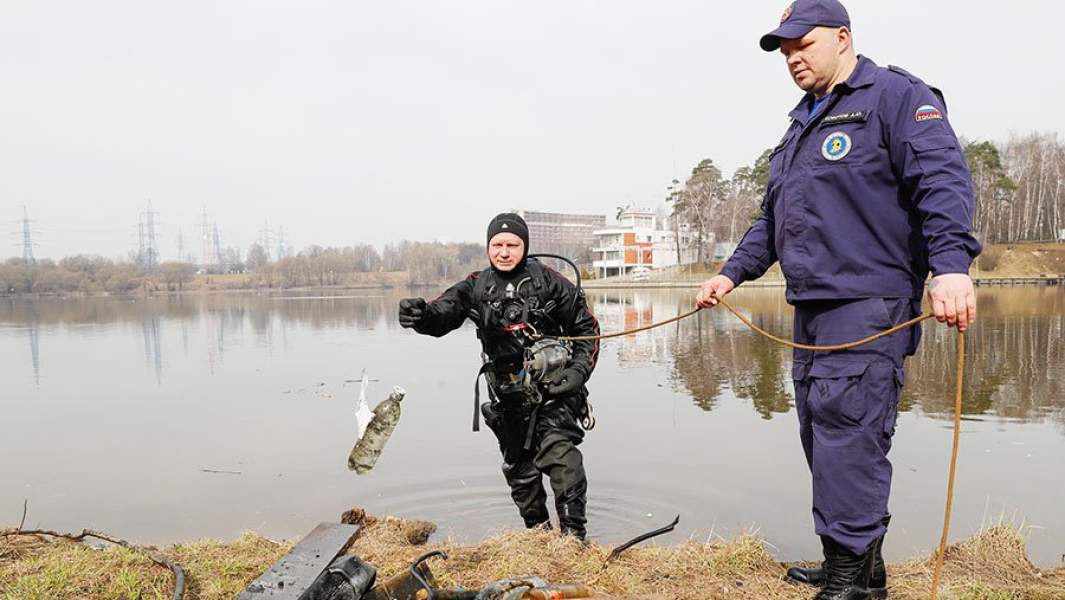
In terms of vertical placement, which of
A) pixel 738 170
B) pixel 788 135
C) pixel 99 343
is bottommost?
pixel 99 343

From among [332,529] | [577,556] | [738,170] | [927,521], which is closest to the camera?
[332,529]

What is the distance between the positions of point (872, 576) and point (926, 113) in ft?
6.19

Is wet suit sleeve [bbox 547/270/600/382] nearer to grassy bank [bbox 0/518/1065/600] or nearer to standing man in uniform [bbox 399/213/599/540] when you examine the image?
standing man in uniform [bbox 399/213/599/540]

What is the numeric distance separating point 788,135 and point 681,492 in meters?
3.95

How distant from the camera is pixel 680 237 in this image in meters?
77.2

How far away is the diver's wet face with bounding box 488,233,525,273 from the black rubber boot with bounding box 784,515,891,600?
2.29 meters

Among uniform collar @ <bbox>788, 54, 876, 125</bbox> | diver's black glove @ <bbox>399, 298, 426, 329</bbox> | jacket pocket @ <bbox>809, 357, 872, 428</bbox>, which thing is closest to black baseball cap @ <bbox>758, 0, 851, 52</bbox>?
uniform collar @ <bbox>788, 54, 876, 125</bbox>

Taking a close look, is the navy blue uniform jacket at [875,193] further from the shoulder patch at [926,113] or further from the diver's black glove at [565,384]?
the diver's black glove at [565,384]

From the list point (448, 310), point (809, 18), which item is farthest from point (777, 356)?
point (809, 18)

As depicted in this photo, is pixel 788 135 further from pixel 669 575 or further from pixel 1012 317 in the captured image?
pixel 1012 317

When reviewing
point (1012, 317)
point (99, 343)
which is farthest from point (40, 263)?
point (1012, 317)

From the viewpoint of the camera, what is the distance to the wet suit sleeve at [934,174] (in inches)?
95.5

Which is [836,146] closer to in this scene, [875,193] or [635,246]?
[875,193]

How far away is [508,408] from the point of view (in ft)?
14.0
